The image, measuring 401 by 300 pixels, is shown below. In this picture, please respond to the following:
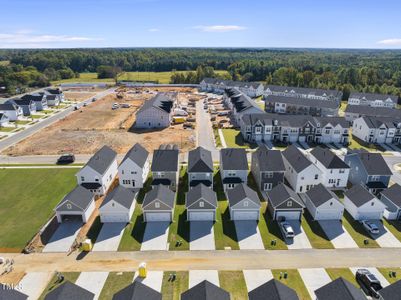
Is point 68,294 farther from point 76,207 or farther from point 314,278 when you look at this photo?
point 314,278

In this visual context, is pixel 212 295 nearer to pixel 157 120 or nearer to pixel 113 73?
pixel 157 120

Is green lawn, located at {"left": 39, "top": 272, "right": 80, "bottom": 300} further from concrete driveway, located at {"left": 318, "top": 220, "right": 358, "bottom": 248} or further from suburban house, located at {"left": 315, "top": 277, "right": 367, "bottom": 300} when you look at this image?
concrete driveway, located at {"left": 318, "top": 220, "right": 358, "bottom": 248}

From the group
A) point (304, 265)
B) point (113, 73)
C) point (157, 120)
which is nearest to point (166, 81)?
point (113, 73)

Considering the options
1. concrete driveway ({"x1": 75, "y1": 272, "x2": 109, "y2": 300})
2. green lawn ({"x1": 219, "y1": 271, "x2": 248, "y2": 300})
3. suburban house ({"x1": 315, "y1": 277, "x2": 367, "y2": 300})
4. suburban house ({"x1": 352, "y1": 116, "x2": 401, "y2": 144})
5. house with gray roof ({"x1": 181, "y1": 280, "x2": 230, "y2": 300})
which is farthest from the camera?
suburban house ({"x1": 352, "y1": 116, "x2": 401, "y2": 144})

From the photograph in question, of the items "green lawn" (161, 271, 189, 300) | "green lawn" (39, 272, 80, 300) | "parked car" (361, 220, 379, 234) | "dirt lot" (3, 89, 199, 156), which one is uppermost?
"parked car" (361, 220, 379, 234)

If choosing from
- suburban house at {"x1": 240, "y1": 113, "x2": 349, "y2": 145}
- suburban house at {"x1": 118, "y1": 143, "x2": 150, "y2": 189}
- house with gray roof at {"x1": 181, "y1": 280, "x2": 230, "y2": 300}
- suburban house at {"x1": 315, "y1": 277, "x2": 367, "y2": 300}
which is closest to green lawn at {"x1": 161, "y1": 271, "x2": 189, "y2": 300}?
house with gray roof at {"x1": 181, "y1": 280, "x2": 230, "y2": 300}

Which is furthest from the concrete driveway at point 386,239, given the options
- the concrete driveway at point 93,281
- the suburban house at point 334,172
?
the concrete driveway at point 93,281

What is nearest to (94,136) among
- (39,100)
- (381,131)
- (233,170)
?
(39,100)
